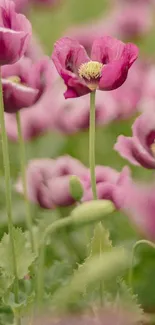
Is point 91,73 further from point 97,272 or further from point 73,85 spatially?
point 97,272

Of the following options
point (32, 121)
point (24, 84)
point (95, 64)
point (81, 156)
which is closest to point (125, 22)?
point (81, 156)

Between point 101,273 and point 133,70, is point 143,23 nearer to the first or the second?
point 133,70

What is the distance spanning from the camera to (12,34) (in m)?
0.55

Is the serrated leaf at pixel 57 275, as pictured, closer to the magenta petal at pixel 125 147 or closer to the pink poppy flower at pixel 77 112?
the magenta petal at pixel 125 147

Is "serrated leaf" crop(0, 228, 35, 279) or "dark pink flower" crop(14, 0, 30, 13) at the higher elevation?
"serrated leaf" crop(0, 228, 35, 279)

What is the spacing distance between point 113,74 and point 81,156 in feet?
1.82

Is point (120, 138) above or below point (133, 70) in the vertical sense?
above

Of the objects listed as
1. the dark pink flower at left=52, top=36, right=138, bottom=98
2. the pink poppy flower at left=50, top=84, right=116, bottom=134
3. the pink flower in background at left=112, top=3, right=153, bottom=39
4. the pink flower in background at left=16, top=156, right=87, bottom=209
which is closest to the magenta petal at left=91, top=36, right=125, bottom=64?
the dark pink flower at left=52, top=36, right=138, bottom=98

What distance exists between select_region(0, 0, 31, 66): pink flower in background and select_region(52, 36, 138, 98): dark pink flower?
0.02m

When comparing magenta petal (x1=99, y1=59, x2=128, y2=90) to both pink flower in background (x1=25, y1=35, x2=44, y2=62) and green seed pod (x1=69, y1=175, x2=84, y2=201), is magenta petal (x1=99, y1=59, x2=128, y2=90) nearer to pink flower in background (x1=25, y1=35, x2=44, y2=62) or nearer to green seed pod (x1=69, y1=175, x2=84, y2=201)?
green seed pod (x1=69, y1=175, x2=84, y2=201)

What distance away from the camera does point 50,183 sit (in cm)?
67

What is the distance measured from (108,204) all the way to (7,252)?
0.30 feet

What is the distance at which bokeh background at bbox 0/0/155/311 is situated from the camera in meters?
0.76

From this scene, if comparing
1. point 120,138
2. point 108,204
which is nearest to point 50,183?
point 120,138
